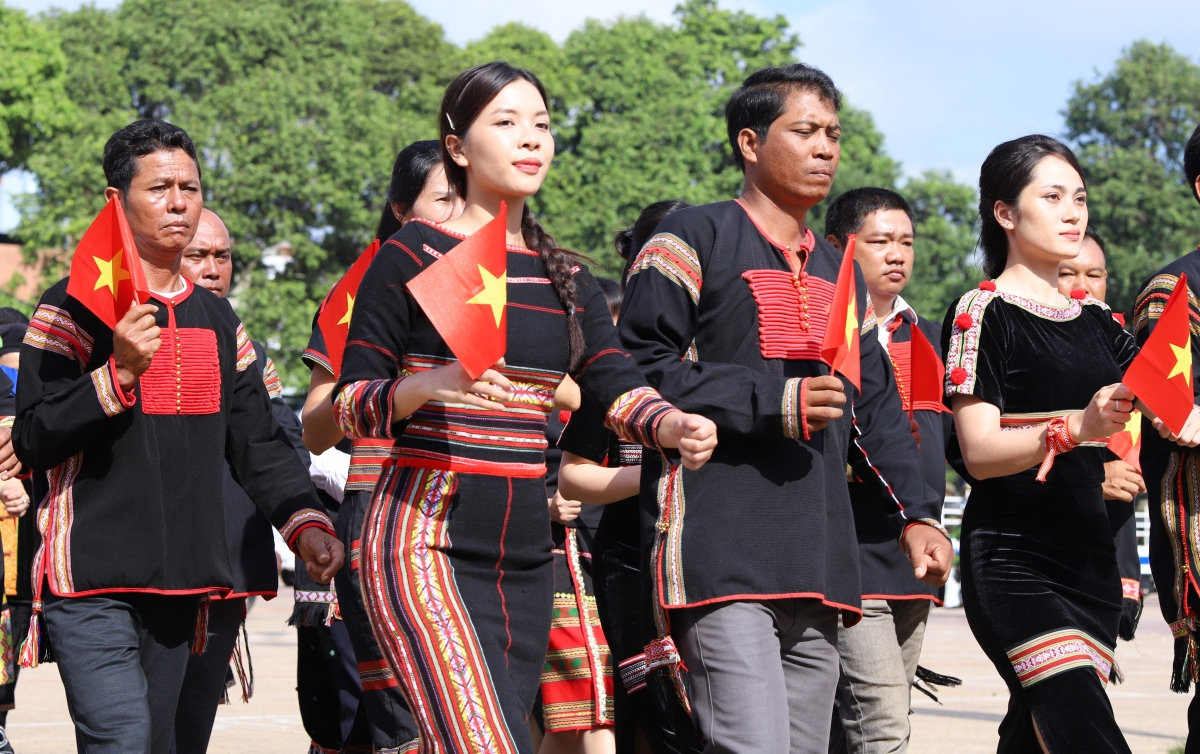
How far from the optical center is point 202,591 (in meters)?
4.74

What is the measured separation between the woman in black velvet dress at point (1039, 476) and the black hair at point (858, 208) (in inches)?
59.4

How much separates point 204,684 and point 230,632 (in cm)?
28

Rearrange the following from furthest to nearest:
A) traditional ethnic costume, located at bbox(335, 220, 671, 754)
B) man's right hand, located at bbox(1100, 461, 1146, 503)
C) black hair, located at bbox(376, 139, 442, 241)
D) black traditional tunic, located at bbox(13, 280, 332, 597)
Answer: black hair, located at bbox(376, 139, 442, 241)
man's right hand, located at bbox(1100, 461, 1146, 503)
black traditional tunic, located at bbox(13, 280, 332, 597)
traditional ethnic costume, located at bbox(335, 220, 671, 754)

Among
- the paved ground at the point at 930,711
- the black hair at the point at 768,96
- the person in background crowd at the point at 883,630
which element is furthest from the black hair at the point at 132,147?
the paved ground at the point at 930,711

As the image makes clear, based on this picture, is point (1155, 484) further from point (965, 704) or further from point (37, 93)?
point (37, 93)

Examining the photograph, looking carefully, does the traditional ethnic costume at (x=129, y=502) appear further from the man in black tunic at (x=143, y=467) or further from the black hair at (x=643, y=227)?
the black hair at (x=643, y=227)

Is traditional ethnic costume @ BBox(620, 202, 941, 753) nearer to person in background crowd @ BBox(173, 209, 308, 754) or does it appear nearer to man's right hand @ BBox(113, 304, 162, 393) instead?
man's right hand @ BBox(113, 304, 162, 393)

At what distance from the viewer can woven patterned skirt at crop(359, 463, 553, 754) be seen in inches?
138

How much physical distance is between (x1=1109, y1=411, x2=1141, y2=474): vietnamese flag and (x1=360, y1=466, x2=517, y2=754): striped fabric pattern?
2.44 meters

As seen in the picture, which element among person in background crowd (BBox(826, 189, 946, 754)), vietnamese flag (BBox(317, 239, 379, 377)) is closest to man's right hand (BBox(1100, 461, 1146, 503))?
person in background crowd (BBox(826, 189, 946, 754))

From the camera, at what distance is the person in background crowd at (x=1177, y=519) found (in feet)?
16.4

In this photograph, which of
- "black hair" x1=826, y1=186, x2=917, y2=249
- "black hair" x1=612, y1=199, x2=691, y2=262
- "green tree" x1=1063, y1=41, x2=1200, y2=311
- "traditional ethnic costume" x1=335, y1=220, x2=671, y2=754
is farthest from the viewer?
"green tree" x1=1063, y1=41, x2=1200, y2=311

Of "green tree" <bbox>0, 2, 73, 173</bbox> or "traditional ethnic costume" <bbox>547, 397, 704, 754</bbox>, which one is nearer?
"traditional ethnic costume" <bbox>547, 397, 704, 754</bbox>

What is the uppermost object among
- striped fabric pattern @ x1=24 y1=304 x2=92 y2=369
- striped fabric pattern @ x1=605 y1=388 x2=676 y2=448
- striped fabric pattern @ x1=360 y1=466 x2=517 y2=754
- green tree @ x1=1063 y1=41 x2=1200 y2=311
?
green tree @ x1=1063 y1=41 x2=1200 y2=311
